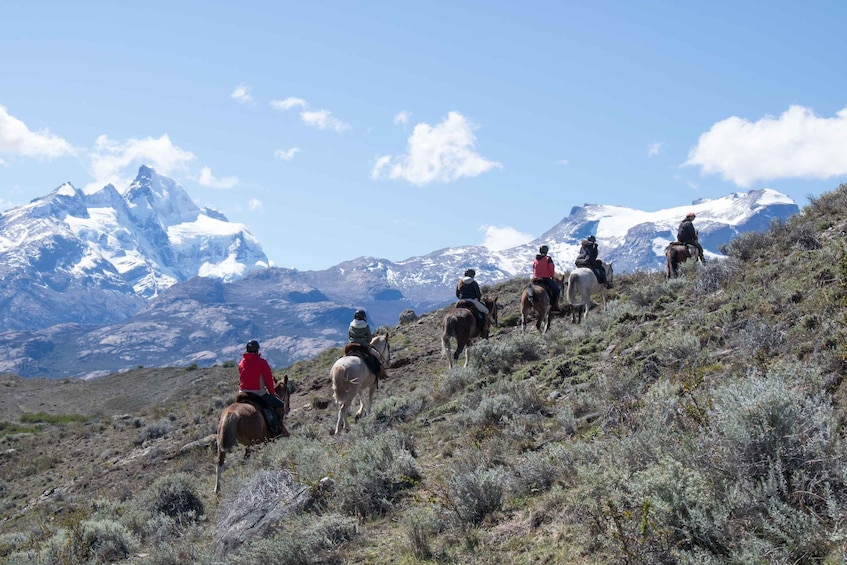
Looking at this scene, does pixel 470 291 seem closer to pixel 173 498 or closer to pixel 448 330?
pixel 448 330

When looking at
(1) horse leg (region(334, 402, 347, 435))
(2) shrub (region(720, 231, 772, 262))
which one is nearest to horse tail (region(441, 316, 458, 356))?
(1) horse leg (region(334, 402, 347, 435))

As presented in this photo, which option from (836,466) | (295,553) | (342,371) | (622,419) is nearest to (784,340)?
Answer: (622,419)

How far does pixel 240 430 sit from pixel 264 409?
82 centimetres

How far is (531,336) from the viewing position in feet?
51.4

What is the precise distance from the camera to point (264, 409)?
13.3 metres

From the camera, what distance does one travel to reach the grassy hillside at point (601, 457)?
16.3ft

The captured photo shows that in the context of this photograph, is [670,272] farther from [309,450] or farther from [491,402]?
[309,450]

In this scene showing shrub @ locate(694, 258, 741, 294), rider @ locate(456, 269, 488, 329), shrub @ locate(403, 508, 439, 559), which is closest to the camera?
shrub @ locate(403, 508, 439, 559)

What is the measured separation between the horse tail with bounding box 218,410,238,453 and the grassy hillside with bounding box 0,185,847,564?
0.82 m

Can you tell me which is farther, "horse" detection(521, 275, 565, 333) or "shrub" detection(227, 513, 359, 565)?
"horse" detection(521, 275, 565, 333)

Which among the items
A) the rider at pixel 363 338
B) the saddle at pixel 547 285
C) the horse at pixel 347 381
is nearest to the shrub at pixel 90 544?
the horse at pixel 347 381

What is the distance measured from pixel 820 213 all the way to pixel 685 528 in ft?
45.1

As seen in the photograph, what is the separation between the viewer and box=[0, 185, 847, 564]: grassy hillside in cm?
498

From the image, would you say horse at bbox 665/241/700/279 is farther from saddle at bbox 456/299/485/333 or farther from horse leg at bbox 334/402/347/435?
horse leg at bbox 334/402/347/435
